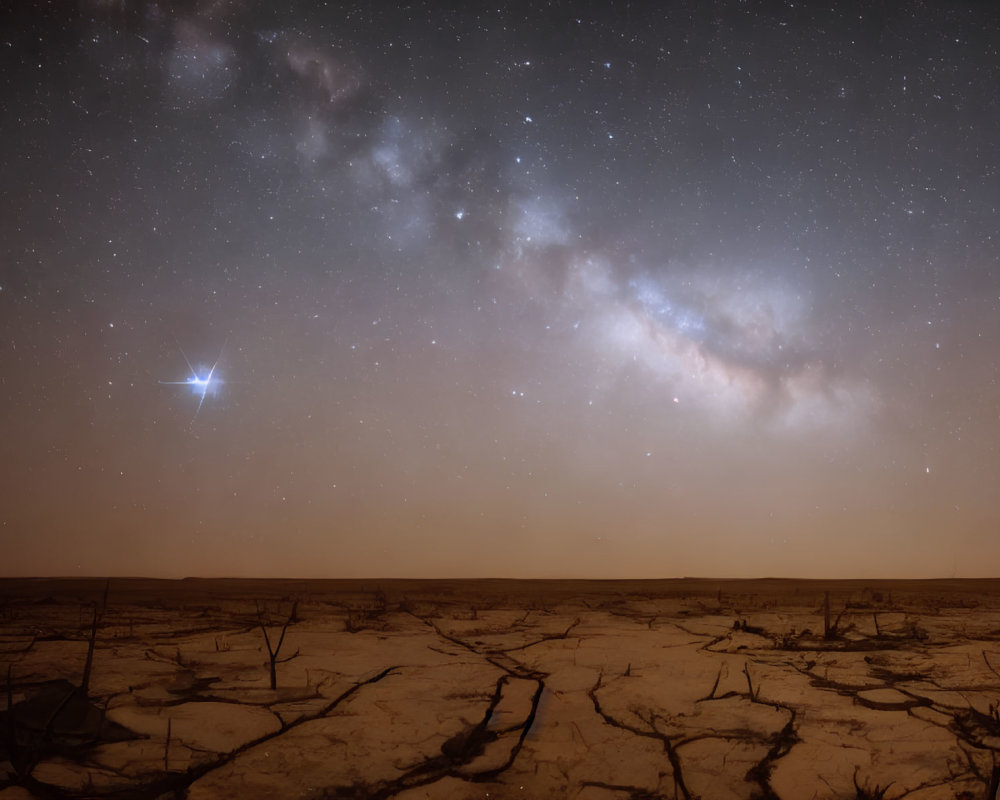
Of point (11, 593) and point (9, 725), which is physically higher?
point (9, 725)

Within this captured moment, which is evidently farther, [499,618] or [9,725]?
[499,618]

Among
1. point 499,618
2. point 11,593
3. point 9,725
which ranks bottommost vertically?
point 11,593

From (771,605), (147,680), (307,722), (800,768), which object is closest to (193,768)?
(307,722)

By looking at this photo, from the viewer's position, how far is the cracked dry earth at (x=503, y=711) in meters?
2.33

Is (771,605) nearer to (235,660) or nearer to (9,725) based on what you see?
(235,660)

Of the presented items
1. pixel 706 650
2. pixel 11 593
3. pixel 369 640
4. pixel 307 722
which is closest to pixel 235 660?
pixel 369 640

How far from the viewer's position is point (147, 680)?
11.8 feet

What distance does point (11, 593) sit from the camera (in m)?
9.57

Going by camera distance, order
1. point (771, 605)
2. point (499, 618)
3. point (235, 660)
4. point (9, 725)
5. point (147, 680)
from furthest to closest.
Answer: point (771, 605)
point (499, 618)
point (235, 660)
point (147, 680)
point (9, 725)

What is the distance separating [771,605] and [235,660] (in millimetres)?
6517

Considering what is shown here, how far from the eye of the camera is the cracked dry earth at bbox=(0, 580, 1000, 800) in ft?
7.65

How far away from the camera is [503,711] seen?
3148 millimetres

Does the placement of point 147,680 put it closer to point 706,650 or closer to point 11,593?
point 706,650

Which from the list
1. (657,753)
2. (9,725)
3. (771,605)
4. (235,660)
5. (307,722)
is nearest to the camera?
(9,725)
